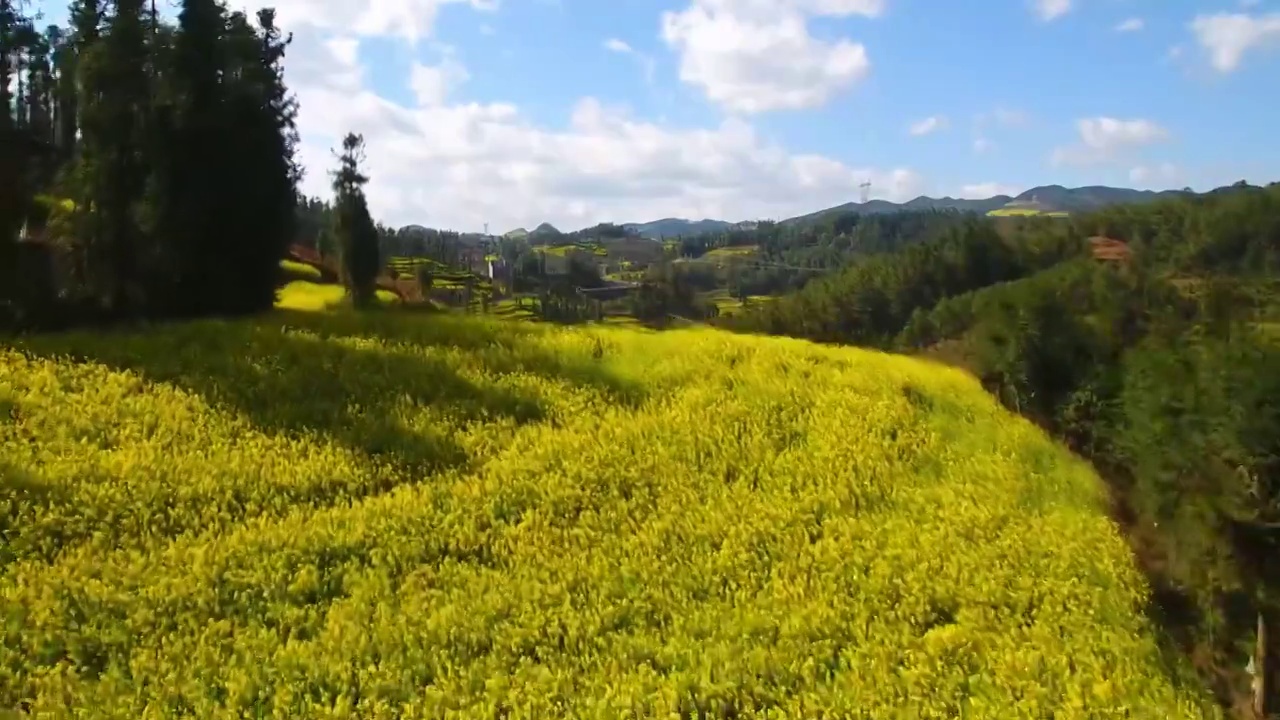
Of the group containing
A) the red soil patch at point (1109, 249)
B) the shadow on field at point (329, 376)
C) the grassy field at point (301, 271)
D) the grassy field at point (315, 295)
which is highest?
the red soil patch at point (1109, 249)

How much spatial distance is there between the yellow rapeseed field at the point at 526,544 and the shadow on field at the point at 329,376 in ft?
0.31

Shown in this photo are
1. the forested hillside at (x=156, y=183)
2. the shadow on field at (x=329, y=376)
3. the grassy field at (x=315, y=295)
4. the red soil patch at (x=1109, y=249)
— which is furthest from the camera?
the red soil patch at (x=1109, y=249)

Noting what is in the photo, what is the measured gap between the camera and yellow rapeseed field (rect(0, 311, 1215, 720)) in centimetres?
1313

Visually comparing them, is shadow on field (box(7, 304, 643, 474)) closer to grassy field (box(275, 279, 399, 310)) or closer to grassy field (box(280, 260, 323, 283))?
grassy field (box(275, 279, 399, 310))

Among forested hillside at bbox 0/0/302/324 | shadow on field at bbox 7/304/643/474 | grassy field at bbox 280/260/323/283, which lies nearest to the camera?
shadow on field at bbox 7/304/643/474

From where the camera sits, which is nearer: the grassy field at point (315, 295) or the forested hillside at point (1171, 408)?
the forested hillside at point (1171, 408)

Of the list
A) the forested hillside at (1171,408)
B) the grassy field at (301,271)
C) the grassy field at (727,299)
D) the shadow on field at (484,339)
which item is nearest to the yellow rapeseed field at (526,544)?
the shadow on field at (484,339)

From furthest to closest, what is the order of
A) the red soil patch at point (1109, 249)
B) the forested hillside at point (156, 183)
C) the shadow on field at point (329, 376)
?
the red soil patch at point (1109, 249) < the forested hillside at point (156, 183) < the shadow on field at point (329, 376)

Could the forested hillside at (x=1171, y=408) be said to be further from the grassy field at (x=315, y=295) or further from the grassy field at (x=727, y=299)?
the grassy field at (x=727, y=299)

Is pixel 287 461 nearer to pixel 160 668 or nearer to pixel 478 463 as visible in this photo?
pixel 478 463

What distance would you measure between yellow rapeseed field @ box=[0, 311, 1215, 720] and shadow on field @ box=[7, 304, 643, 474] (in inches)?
3.7

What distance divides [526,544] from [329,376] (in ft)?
25.9

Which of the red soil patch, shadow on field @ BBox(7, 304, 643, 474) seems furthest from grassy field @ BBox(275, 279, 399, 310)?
the red soil patch

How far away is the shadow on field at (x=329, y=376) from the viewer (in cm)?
1980
